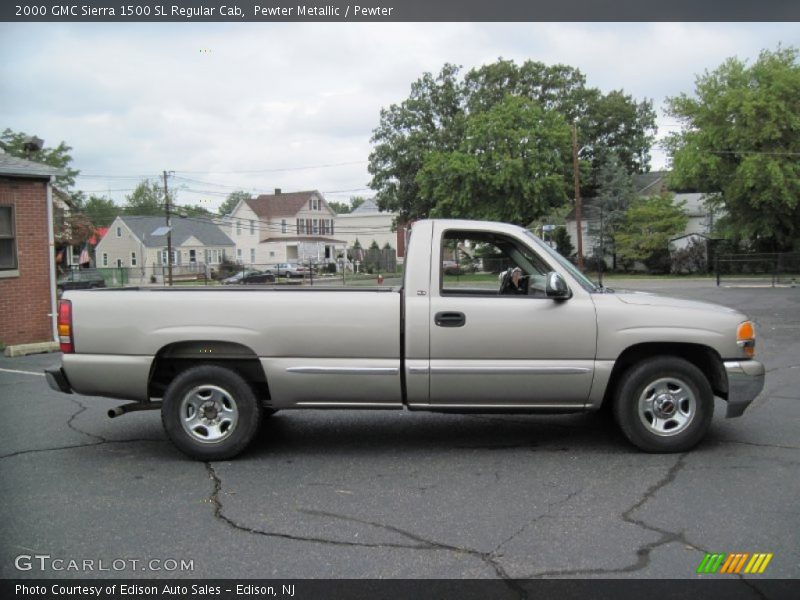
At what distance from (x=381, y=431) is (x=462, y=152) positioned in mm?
46319

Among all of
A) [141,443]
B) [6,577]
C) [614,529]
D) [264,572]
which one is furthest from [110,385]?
[614,529]

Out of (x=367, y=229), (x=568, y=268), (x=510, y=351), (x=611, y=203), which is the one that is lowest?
(x=510, y=351)

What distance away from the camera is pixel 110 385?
5.60 metres

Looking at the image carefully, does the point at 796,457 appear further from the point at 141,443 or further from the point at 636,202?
the point at 636,202

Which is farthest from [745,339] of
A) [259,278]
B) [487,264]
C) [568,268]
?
[259,278]

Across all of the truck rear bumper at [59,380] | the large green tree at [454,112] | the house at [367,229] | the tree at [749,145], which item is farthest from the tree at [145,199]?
the truck rear bumper at [59,380]

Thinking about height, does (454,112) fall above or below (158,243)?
above

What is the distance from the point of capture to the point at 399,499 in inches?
187

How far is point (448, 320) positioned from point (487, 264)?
1225 mm

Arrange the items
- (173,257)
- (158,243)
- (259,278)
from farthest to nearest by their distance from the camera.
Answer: (158,243)
(173,257)
(259,278)

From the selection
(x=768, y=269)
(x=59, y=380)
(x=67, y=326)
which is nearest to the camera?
(x=67, y=326)

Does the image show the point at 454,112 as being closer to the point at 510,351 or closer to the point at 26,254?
the point at 26,254

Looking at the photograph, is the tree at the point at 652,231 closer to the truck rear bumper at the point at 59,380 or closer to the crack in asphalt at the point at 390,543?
the truck rear bumper at the point at 59,380
